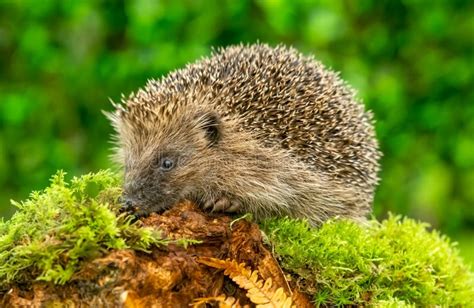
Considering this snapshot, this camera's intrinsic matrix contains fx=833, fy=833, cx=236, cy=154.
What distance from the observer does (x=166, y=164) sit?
545 cm

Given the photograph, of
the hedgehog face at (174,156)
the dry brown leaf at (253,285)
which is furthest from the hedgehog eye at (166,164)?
the dry brown leaf at (253,285)

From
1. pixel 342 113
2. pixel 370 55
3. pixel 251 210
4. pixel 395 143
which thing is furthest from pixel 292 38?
pixel 251 210

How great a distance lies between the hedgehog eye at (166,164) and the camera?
542 cm

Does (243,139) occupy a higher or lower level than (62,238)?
higher

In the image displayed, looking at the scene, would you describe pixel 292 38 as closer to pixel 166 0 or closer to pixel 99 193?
pixel 166 0

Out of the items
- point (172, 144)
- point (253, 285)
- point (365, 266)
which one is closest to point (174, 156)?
point (172, 144)

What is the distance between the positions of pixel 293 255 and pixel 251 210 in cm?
73

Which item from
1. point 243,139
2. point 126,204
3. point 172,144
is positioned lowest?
point 126,204

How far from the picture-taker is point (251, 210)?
203 inches

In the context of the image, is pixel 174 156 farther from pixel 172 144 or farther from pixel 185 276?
pixel 185 276

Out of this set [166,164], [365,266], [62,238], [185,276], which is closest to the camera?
[62,238]

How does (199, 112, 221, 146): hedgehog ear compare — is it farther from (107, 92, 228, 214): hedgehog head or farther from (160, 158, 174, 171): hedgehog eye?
(160, 158, 174, 171): hedgehog eye

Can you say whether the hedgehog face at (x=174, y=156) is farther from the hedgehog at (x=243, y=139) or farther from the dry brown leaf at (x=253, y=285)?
the dry brown leaf at (x=253, y=285)

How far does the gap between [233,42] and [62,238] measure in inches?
224
